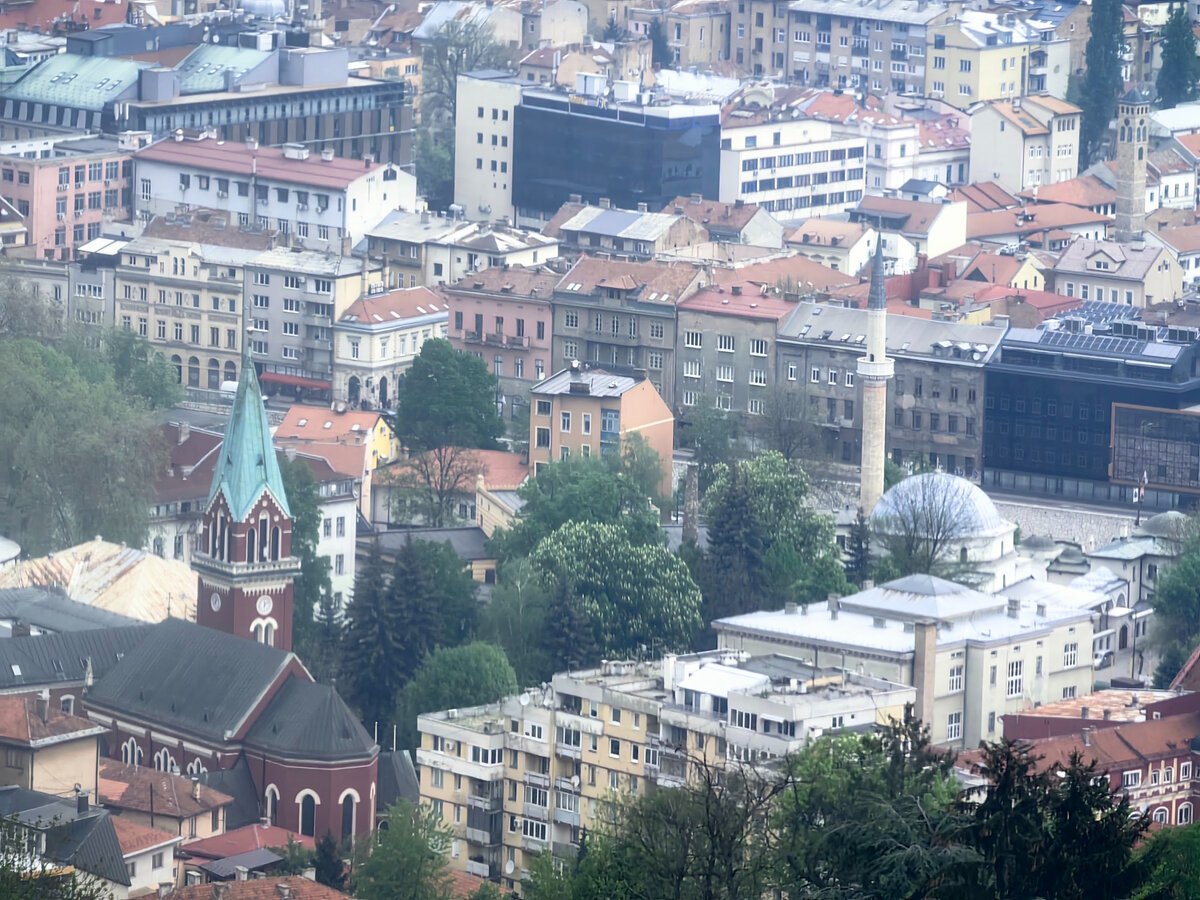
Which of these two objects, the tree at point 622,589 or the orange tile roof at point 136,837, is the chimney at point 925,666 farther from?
the orange tile roof at point 136,837

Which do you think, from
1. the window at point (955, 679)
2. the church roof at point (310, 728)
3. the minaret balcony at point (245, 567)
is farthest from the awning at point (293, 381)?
the church roof at point (310, 728)

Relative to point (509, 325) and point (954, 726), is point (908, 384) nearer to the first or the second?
point (509, 325)

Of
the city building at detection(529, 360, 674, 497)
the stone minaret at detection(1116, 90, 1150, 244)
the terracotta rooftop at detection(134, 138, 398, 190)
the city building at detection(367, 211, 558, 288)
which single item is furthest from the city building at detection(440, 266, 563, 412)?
the stone minaret at detection(1116, 90, 1150, 244)

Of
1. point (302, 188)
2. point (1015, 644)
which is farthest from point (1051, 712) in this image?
point (302, 188)

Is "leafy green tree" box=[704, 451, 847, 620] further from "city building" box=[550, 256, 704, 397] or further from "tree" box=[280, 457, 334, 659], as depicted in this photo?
"city building" box=[550, 256, 704, 397]

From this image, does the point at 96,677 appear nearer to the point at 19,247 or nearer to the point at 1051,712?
the point at 1051,712

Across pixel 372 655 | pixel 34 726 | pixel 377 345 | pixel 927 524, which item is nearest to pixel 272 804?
pixel 34 726
